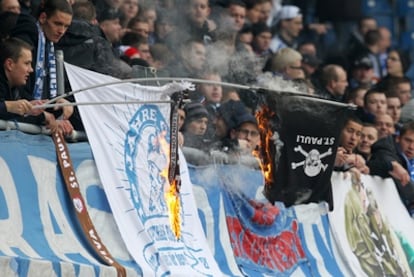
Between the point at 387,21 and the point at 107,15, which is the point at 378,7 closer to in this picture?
the point at 387,21

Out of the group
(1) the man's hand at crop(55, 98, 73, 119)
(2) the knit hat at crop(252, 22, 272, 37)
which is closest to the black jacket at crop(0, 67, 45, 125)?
(1) the man's hand at crop(55, 98, 73, 119)

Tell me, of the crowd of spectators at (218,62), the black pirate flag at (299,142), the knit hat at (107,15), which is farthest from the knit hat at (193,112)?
the knit hat at (107,15)

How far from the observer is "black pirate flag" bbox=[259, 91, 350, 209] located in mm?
11742

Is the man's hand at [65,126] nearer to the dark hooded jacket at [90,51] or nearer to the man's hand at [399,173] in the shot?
the dark hooded jacket at [90,51]

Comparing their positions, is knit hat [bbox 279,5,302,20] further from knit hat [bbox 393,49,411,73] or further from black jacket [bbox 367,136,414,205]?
black jacket [bbox 367,136,414,205]

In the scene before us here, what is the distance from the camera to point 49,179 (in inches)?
398

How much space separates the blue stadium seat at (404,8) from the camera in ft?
70.8

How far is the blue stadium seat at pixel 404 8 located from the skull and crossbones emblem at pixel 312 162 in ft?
32.1

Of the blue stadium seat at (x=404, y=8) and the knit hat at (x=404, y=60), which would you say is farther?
the blue stadium seat at (x=404, y=8)

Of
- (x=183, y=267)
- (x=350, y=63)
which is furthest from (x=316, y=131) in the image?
(x=350, y=63)

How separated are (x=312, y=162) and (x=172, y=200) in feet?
4.82

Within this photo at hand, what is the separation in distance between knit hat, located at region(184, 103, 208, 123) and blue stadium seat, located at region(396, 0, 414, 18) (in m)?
9.84

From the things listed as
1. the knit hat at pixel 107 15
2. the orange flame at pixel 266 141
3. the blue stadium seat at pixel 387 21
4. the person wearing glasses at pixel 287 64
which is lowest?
the orange flame at pixel 266 141

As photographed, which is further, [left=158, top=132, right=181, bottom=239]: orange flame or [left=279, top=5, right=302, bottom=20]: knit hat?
[left=279, top=5, right=302, bottom=20]: knit hat
